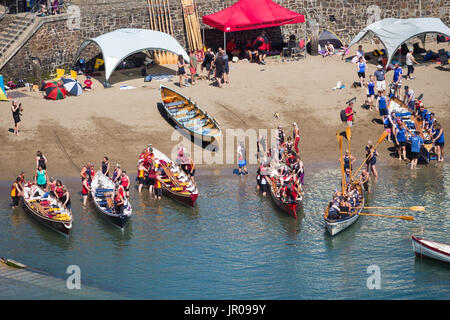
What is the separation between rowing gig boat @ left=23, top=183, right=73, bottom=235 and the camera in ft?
87.4

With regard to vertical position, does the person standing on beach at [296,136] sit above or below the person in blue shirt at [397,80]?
below

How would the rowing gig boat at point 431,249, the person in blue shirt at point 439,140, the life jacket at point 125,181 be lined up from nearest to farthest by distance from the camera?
1. the rowing gig boat at point 431,249
2. the life jacket at point 125,181
3. the person in blue shirt at point 439,140

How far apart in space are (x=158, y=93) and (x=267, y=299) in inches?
723

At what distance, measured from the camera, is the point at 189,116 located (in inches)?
1400

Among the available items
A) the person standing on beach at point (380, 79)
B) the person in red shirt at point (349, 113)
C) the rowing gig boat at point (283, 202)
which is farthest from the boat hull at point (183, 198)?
the person standing on beach at point (380, 79)

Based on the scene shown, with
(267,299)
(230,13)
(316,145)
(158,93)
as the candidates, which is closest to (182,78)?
(158,93)

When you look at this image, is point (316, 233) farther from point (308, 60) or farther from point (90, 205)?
point (308, 60)

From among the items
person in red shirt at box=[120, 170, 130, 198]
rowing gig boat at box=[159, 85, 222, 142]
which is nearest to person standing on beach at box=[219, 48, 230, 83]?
rowing gig boat at box=[159, 85, 222, 142]

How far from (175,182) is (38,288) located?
29.6 ft

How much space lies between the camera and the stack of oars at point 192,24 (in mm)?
43756

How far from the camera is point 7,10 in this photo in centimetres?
4091

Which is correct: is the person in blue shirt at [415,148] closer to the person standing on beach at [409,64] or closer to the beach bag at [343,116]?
the beach bag at [343,116]

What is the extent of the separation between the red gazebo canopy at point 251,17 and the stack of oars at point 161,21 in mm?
2180

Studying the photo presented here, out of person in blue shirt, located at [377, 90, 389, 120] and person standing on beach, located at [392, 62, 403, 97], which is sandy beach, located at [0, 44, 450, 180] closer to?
person in blue shirt, located at [377, 90, 389, 120]
